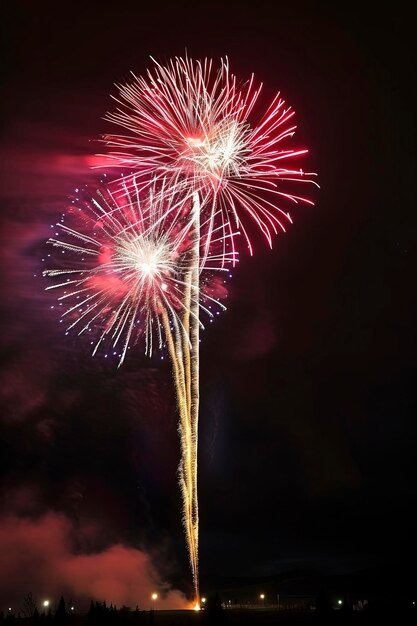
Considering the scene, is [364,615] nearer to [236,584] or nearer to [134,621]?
[134,621]

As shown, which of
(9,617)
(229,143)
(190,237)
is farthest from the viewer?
(9,617)

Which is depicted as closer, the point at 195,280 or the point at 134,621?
the point at 195,280

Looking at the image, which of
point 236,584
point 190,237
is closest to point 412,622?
point 190,237

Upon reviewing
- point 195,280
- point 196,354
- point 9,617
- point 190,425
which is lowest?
point 9,617

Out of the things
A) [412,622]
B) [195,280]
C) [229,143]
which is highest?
[229,143]

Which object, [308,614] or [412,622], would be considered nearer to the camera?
[412,622]

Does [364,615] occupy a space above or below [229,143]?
below

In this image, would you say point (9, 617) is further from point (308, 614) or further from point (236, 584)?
point (236, 584)

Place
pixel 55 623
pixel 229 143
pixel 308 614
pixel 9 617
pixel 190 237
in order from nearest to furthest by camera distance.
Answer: pixel 229 143 → pixel 190 237 → pixel 55 623 → pixel 9 617 → pixel 308 614

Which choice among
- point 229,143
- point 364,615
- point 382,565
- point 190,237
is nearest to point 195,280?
point 190,237

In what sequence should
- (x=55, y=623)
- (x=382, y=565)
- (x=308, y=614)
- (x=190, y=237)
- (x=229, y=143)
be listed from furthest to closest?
1. (x=382, y=565)
2. (x=308, y=614)
3. (x=55, y=623)
4. (x=190, y=237)
5. (x=229, y=143)
